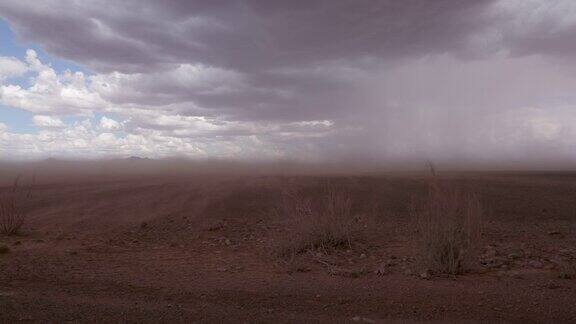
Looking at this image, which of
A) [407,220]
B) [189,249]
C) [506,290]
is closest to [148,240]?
[189,249]

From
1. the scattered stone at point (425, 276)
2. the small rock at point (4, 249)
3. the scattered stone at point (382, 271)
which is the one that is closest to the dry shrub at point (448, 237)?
the scattered stone at point (425, 276)

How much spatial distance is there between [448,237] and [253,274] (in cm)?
408

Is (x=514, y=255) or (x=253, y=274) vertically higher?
(x=514, y=255)

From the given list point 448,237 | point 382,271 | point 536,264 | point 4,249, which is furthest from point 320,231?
point 4,249

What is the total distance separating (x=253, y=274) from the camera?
1055 cm

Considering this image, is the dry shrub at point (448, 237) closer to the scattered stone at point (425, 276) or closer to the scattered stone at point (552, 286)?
the scattered stone at point (425, 276)

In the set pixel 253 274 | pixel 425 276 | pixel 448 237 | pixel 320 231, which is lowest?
pixel 253 274

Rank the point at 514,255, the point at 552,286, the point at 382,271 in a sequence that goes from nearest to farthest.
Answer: the point at 552,286
the point at 382,271
the point at 514,255

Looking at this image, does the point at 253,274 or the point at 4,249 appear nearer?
the point at 253,274

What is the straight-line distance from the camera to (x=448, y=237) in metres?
10.4

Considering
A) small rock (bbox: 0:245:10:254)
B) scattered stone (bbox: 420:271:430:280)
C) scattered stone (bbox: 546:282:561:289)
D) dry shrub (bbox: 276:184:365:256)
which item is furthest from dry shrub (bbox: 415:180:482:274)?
small rock (bbox: 0:245:10:254)

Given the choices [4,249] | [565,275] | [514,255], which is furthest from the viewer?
[4,249]

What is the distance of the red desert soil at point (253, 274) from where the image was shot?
7.78 metres

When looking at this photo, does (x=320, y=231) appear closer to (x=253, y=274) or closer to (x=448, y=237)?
(x=253, y=274)
